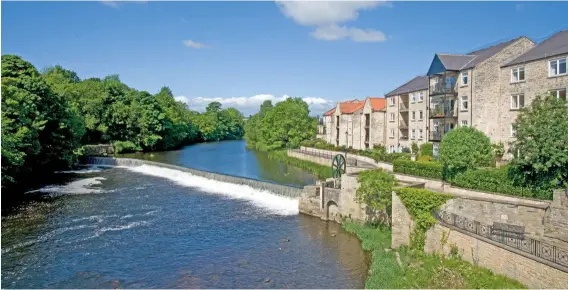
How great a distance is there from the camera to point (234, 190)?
126ft

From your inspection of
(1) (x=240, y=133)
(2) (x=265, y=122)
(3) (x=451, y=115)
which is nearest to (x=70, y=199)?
(3) (x=451, y=115)

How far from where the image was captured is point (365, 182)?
83.9 ft

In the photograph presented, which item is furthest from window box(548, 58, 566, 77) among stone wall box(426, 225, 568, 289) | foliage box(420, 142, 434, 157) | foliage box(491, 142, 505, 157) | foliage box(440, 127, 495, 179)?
stone wall box(426, 225, 568, 289)

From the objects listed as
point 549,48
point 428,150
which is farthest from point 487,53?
point 428,150

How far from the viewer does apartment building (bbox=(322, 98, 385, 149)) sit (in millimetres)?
55719

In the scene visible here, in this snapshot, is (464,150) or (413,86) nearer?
(464,150)

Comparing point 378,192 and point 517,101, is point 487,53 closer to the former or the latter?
point 517,101

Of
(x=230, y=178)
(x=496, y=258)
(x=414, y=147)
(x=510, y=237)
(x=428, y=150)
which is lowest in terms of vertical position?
(x=496, y=258)

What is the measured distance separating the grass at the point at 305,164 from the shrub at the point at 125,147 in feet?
90.5

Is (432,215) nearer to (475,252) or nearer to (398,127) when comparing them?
(475,252)

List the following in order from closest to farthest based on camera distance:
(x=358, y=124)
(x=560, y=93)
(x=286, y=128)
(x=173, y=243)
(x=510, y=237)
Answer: (x=510, y=237), (x=173, y=243), (x=560, y=93), (x=358, y=124), (x=286, y=128)

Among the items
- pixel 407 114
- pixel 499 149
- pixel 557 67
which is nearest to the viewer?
pixel 557 67

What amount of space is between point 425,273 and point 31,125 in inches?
1482

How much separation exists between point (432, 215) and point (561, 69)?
15536 mm
